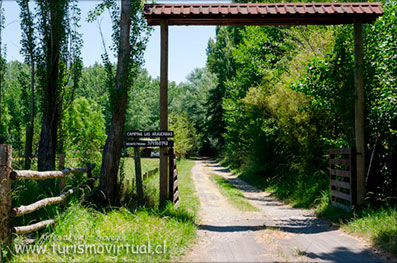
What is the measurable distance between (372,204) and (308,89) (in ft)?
11.8

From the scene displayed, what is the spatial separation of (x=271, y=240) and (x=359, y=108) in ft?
14.1

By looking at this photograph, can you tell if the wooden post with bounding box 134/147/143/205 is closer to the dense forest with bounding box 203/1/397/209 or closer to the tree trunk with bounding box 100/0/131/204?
the tree trunk with bounding box 100/0/131/204

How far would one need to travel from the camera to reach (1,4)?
37.1ft

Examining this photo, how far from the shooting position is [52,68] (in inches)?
439

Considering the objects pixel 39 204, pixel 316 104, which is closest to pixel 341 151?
pixel 316 104

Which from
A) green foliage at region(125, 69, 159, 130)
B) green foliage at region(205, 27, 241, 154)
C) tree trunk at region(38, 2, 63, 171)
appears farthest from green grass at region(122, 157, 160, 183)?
green foliage at region(125, 69, 159, 130)

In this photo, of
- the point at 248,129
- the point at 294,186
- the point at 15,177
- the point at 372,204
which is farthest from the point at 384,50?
the point at 248,129

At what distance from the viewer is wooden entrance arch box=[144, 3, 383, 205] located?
9375 millimetres

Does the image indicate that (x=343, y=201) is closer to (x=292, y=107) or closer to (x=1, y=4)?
(x=292, y=107)

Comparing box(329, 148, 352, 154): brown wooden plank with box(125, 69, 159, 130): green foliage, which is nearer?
box(329, 148, 352, 154): brown wooden plank

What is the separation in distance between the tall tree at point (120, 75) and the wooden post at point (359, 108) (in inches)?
212

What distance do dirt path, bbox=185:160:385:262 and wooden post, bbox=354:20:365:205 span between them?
4.76ft

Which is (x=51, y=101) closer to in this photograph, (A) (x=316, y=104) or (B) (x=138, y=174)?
(B) (x=138, y=174)

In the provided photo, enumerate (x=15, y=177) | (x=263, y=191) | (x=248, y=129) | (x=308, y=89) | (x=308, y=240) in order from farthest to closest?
(x=248, y=129), (x=263, y=191), (x=308, y=89), (x=308, y=240), (x=15, y=177)
